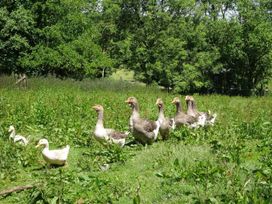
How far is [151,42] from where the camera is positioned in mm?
44406

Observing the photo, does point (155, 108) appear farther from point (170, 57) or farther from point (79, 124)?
point (170, 57)

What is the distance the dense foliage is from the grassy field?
2214cm

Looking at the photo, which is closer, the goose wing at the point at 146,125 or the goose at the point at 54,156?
the goose at the point at 54,156

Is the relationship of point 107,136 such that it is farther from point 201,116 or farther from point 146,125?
point 201,116

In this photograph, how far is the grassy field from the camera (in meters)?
6.99

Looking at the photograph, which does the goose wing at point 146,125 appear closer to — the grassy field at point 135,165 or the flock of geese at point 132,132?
the flock of geese at point 132,132

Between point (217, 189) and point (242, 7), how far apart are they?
4151 cm

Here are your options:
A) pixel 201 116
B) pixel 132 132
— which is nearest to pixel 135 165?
pixel 132 132

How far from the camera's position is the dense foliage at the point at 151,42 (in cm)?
3784

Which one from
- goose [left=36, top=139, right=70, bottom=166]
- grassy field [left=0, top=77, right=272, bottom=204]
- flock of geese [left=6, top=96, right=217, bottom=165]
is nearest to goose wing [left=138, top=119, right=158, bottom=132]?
flock of geese [left=6, top=96, right=217, bottom=165]

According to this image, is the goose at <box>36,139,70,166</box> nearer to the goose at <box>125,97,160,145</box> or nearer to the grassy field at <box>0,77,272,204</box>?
the grassy field at <box>0,77,272,204</box>

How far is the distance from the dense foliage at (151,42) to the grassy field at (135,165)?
22142mm

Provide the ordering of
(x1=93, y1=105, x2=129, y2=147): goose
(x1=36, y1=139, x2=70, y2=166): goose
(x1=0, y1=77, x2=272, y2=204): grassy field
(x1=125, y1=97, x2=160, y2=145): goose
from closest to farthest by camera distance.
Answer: (x1=0, y1=77, x2=272, y2=204): grassy field
(x1=36, y1=139, x2=70, y2=166): goose
(x1=93, y1=105, x2=129, y2=147): goose
(x1=125, y1=97, x2=160, y2=145): goose

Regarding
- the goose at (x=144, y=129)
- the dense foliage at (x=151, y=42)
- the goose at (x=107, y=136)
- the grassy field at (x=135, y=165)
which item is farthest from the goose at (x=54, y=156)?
the dense foliage at (x=151, y=42)
